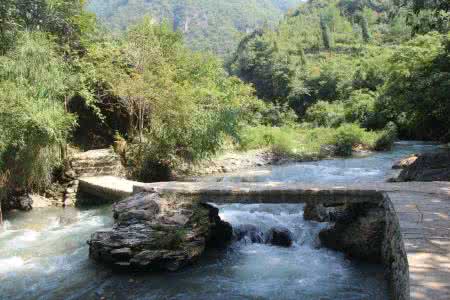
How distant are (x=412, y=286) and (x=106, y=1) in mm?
140709

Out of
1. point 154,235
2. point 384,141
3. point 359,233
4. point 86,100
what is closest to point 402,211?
point 359,233

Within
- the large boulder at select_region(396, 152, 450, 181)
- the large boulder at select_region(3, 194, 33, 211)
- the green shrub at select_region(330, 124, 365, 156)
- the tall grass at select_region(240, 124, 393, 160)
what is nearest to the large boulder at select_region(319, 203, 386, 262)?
the large boulder at select_region(396, 152, 450, 181)

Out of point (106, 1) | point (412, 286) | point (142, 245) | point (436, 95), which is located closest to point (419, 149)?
point (436, 95)

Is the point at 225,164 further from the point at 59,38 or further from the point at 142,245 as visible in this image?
the point at 142,245

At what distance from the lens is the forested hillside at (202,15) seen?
111812mm

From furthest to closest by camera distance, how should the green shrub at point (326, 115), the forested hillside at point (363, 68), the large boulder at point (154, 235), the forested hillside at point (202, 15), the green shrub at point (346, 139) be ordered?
the forested hillside at point (202, 15) < the green shrub at point (326, 115) < the green shrub at point (346, 139) < the forested hillside at point (363, 68) < the large boulder at point (154, 235)

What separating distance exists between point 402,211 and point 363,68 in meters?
32.7

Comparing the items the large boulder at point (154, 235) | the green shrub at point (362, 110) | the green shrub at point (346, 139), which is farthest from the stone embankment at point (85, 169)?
the green shrub at point (362, 110)

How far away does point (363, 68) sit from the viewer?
117ft

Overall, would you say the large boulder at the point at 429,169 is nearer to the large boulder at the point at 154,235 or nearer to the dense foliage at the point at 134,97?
the dense foliage at the point at 134,97

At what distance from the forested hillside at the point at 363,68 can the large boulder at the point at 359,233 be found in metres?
3.61

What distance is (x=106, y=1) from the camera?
130 m

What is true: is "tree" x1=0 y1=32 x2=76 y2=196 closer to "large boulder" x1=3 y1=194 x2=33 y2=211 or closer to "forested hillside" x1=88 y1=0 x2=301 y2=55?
"large boulder" x1=3 y1=194 x2=33 y2=211

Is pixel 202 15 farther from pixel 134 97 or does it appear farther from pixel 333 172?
pixel 134 97
